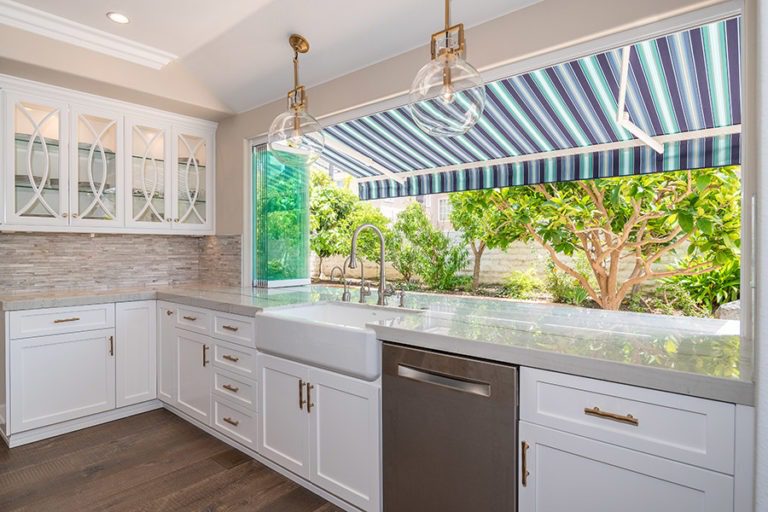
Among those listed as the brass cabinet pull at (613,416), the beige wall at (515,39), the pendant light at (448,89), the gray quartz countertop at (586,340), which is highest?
the beige wall at (515,39)

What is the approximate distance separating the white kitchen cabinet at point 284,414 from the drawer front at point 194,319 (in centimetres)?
65

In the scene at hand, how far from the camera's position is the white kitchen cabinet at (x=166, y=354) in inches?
128

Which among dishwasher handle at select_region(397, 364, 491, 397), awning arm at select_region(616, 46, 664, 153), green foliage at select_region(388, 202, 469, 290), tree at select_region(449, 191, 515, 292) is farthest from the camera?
green foliage at select_region(388, 202, 469, 290)

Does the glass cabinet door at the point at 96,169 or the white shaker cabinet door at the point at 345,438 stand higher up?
the glass cabinet door at the point at 96,169

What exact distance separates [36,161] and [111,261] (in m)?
0.98

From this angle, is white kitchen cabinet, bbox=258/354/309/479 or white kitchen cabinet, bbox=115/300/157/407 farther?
white kitchen cabinet, bbox=115/300/157/407

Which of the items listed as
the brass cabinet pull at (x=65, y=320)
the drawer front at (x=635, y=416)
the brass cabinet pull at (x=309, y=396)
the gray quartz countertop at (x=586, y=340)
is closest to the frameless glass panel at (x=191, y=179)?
the brass cabinet pull at (x=65, y=320)

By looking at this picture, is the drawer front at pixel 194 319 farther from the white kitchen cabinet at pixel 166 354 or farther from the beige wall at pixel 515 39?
the beige wall at pixel 515 39

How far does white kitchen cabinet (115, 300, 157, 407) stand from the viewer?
3230mm

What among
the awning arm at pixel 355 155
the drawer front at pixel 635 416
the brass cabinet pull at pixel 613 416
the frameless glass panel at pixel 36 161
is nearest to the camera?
the drawer front at pixel 635 416

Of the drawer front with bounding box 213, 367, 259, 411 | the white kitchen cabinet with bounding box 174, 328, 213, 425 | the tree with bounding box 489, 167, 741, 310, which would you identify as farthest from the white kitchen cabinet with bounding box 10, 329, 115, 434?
the tree with bounding box 489, 167, 741, 310

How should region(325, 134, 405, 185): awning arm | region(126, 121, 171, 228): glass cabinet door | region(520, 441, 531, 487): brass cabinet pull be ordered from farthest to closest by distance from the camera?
region(325, 134, 405, 185): awning arm → region(126, 121, 171, 228): glass cabinet door → region(520, 441, 531, 487): brass cabinet pull

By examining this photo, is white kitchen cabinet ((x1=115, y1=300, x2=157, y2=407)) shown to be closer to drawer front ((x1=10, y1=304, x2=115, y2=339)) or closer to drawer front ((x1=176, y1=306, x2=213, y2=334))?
drawer front ((x1=10, y1=304, x2=115, y2=339))

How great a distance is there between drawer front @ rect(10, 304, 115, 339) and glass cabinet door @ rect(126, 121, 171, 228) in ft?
2.44
